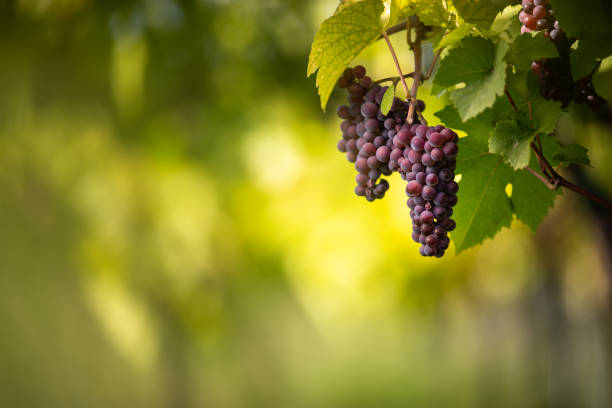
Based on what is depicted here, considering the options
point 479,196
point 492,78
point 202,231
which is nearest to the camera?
point 492,78

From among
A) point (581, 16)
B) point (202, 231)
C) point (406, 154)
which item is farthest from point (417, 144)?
point (202, 231)

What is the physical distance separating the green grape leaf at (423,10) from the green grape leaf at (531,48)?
53 mm

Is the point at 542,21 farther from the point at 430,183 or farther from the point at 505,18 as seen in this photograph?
the point at 430,183

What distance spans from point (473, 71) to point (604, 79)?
10 cm

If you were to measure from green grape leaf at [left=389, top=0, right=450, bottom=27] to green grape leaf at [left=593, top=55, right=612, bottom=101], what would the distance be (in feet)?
0.37

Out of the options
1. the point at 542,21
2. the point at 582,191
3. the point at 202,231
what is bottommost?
the point at 582,191

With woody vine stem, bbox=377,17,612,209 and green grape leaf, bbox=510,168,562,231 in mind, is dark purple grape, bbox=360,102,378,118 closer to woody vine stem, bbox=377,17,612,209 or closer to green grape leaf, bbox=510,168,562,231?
woody vine stem, bbox=377,17,612,209

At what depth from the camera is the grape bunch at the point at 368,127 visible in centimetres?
40

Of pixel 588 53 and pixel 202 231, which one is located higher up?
pixel 202 231

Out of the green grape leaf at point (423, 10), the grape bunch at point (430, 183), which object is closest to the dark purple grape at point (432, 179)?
the grape bunch at point (430, 183)

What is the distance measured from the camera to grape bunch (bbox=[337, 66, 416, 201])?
40cm

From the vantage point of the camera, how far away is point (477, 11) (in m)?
0.39

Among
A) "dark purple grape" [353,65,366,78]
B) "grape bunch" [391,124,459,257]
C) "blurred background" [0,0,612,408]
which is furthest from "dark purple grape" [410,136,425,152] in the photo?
"blurred background" [0,0,612,408]

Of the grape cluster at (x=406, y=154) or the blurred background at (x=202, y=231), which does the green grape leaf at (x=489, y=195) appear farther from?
the blurred background at (x=202, y=231)
